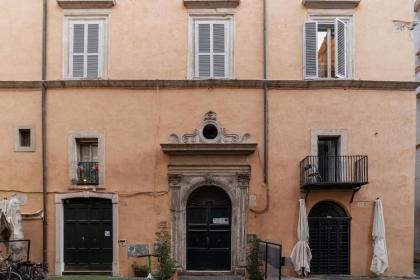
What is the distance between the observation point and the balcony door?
1448cm

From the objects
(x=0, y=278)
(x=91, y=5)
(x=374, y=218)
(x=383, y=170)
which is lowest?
(x=0, y=278)

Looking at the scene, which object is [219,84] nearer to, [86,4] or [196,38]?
[196,38]

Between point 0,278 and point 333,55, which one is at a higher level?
point 333,55

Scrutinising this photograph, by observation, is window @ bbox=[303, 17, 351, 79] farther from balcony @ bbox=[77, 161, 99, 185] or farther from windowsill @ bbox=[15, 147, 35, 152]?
windowsill @ bbox=[15, 147, 35, 152]

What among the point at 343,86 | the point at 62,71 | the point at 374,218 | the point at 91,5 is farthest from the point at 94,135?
the point at 374,218

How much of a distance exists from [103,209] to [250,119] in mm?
5279

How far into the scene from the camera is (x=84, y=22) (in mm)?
14922

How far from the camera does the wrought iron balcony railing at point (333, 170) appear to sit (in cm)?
1421

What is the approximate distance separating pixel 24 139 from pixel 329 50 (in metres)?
9.91

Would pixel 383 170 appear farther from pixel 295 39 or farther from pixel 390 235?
pixel 295 39

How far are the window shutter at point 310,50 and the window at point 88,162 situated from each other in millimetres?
6897

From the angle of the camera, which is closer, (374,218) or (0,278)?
(0,278)

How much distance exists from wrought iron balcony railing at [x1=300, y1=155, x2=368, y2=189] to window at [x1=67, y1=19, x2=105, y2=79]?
701cm

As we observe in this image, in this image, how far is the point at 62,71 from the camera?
14.8m
